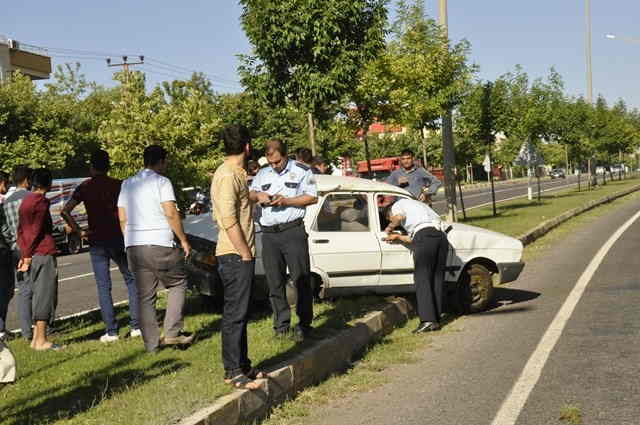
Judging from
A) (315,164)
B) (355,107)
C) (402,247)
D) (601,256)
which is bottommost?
(601,256)

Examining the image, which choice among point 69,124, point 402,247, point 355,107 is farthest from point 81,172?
point 402,247

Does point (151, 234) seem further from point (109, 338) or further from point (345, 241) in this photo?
point (345, 241)

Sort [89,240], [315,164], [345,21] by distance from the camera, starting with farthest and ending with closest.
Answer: [345,21] < [315,164] < [89,240]

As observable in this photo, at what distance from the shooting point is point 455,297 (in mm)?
9414

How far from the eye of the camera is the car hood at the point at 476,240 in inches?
367

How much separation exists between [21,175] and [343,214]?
349cm

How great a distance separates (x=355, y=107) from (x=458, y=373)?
1737 centimetres

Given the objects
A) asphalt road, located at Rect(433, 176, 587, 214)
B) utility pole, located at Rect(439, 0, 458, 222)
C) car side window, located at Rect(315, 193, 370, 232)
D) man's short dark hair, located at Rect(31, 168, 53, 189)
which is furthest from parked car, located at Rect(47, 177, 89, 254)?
man's short dark hair, located at Rect(31, 168, 53, 189)

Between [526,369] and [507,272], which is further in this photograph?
[507,272]

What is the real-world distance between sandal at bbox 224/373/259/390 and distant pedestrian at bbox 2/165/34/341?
3.30m

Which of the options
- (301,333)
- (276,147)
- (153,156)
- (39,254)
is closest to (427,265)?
(301,333)

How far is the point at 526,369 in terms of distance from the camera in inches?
257

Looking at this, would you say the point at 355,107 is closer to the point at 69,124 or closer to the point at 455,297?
the point at 455,297

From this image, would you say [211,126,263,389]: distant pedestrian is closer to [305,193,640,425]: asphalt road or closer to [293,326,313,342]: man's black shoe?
[305,193,640,425]: asphalt road
